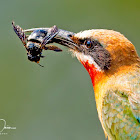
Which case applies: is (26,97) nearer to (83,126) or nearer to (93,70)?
(83,126)

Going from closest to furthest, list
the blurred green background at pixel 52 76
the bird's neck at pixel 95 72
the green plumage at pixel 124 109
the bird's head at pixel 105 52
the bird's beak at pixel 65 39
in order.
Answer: the green plumage at pixel 124 109 < the bird's head at pixel 105 52 < the bird's neck at pixel 95 72 < the bird's beak at pixel 65 39 < the blurred green background at pixel 52 76

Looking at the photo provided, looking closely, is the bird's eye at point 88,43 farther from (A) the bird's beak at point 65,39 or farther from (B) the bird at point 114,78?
(A) the bird's beak at point 65,39

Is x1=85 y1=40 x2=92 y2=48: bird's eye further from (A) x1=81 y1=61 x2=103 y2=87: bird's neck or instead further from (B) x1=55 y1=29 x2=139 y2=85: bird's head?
(A) x1=81 y1=61 x2=103 y2=87: bird's neck

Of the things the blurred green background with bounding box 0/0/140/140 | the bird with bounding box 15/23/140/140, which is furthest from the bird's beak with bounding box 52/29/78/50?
the blurred green background with bounding box 0/0/140/140

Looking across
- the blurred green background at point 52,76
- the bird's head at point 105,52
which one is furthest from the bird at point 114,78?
the blurred green background at point 52,76

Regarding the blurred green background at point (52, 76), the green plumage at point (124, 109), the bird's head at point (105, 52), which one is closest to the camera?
the green plumage at point (124, 109)

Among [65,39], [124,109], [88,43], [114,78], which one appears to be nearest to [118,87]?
[114,78]

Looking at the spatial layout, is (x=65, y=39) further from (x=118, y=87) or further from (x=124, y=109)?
(x=124, y=109)
